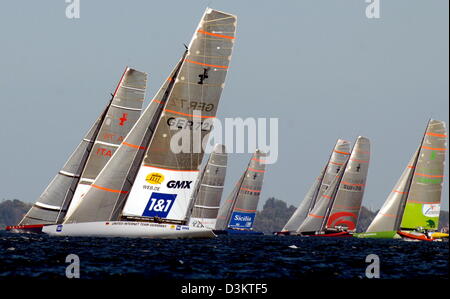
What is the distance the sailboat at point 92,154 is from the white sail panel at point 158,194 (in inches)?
434

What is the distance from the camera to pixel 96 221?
147ft

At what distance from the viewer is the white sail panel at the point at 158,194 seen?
147ft

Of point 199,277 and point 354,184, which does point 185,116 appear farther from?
point 354,184

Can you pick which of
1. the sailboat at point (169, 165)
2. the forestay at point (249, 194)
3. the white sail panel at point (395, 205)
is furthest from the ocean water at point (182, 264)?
the forestay at point (249, 194)

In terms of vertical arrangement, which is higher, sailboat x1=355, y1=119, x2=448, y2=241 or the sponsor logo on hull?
sailboat x1=355, y1=119, x2=448, y2=241

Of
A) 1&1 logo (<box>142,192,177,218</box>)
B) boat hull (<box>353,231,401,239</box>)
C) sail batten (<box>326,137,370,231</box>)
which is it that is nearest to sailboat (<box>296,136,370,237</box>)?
sail batten (<box>326,137,370,231</box>)

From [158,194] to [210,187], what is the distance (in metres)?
47.5

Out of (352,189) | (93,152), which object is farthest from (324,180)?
(93,152)

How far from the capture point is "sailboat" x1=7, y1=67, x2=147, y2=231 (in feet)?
182

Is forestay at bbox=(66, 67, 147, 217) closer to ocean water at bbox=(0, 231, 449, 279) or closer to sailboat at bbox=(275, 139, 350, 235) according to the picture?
ocean water at bbox=(0, 231, 449, 279)

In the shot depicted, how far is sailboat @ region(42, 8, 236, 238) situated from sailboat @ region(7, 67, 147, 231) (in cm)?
936

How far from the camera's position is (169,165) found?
4525 centimetres

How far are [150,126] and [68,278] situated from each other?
864 inches

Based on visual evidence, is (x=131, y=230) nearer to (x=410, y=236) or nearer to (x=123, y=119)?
(x=123, y=119)
